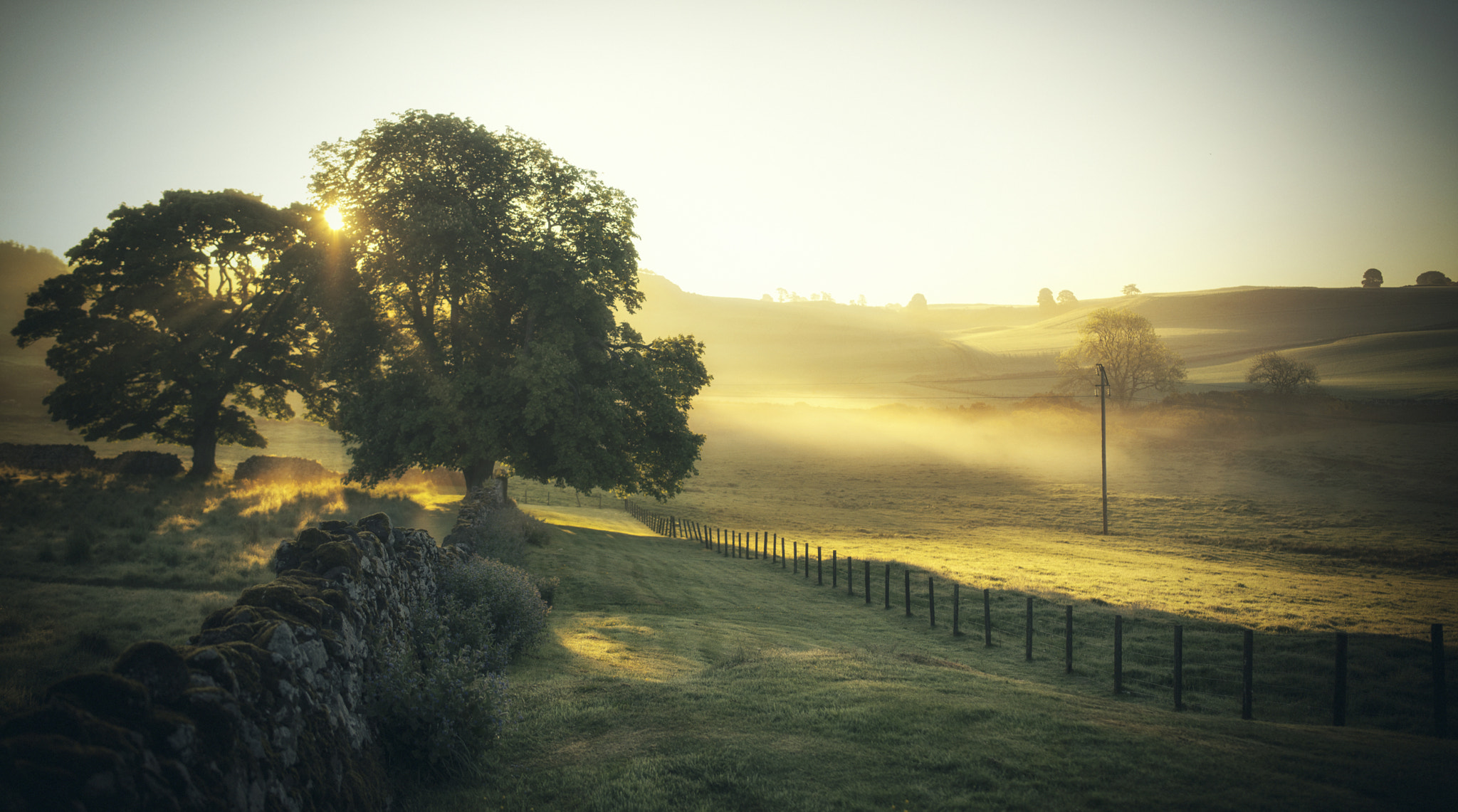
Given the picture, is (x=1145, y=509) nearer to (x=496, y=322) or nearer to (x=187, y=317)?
(x=496, y=322)

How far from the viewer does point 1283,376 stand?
6562cm

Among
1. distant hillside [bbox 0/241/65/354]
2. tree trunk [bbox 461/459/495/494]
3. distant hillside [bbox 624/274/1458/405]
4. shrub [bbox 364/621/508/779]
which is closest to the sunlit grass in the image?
tree trunk [bbox 461/459/495/494]

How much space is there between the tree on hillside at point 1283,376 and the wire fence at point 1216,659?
61.7m

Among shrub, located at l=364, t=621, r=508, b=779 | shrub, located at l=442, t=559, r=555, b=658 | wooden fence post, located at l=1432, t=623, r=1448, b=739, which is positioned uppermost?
shrub, located at l=364, t=621, r=508, b=779

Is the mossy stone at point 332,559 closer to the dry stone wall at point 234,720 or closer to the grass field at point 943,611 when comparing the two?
the dry stone wall at point 234,720

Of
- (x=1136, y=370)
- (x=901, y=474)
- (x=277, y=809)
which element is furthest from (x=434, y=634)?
(x=1136, y=370)

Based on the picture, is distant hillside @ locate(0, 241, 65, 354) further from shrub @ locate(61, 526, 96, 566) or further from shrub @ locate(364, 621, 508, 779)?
shrub @ locate(364, 621, 508, 779)

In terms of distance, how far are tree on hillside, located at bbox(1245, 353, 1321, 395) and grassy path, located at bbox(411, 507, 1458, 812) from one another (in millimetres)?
74000

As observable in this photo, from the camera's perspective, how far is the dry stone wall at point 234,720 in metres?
3.25

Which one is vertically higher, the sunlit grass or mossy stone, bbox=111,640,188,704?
mossy stone, bbox=111,640,188,704

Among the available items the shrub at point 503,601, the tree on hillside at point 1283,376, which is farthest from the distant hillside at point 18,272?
the tree on hillside at point 1283,376

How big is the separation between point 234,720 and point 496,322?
2481cm

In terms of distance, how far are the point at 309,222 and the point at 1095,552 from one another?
137 feet

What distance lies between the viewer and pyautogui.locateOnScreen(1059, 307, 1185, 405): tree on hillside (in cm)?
6756
